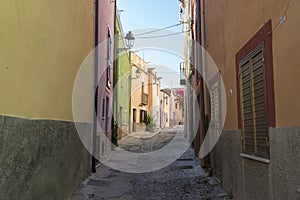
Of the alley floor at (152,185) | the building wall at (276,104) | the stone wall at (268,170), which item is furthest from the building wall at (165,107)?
the stone wall at (268,170)

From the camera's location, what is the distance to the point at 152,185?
7.79 m

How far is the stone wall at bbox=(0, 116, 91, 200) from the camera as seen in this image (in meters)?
3.14

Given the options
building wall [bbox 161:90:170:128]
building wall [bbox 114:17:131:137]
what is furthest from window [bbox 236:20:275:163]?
building wall [bbox 161:90:170:128]

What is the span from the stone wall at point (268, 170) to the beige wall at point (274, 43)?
0.18m

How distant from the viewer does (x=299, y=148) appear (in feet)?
9.38

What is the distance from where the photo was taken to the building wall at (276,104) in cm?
300

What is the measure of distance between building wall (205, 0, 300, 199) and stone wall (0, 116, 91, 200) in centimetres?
267

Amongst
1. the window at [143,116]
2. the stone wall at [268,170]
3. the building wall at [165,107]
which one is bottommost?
the stone wall at [268,170]

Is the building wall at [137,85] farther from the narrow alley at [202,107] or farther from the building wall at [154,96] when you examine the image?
the narrow alley at [202,107]

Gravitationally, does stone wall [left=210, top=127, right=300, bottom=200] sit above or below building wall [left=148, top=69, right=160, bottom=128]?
below

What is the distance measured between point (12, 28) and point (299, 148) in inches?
114

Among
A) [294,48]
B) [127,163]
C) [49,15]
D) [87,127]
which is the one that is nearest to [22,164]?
[49,15]

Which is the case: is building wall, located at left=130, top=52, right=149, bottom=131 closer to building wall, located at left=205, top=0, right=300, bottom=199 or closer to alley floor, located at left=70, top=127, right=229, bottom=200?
alley floor, located at left=70, top=127, right=229, bottom=200

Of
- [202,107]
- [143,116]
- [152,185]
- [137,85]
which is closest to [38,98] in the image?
[152,185]
